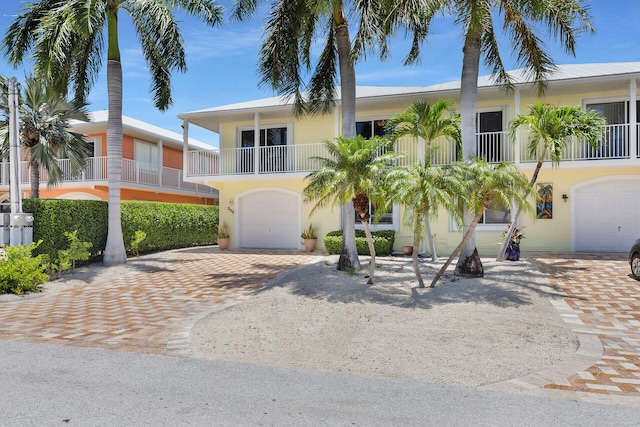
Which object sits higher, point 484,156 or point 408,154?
Result: point 408,154

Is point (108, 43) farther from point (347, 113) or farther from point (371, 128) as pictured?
point (371, 128)

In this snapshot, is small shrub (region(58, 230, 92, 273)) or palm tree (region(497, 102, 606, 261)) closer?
palm tree (region(497, 102, 606, 261))

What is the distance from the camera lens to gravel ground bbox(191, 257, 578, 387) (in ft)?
16.8

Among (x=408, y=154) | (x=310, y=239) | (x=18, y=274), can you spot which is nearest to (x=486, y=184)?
(x=408, y=154)

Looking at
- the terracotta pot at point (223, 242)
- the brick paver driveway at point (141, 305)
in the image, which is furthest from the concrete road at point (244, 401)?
the terracotta pot at point (223, 242)

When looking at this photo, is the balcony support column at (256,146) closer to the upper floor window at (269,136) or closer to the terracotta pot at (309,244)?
the upper floor window at (269,136)

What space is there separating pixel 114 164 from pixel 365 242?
8238 mm

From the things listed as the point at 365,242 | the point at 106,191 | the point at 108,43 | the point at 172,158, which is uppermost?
the point at 108,43

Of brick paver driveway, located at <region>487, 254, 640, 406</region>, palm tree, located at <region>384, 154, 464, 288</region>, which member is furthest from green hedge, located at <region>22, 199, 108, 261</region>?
brick paver driveway, located at <region>487, 254, 640, 406</region>

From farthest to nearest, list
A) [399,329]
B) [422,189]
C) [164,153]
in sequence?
[164,153] < [422,189] < [399,329]

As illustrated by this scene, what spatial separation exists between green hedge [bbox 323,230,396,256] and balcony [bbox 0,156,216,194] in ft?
31.0

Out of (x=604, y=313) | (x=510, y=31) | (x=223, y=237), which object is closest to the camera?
(x=604, y=313)

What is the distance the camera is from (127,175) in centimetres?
2194

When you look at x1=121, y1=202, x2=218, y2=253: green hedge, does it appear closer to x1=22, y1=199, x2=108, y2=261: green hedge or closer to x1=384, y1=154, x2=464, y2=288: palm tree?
x1=22, y1=199, x2=108, y2=261: green hedge
